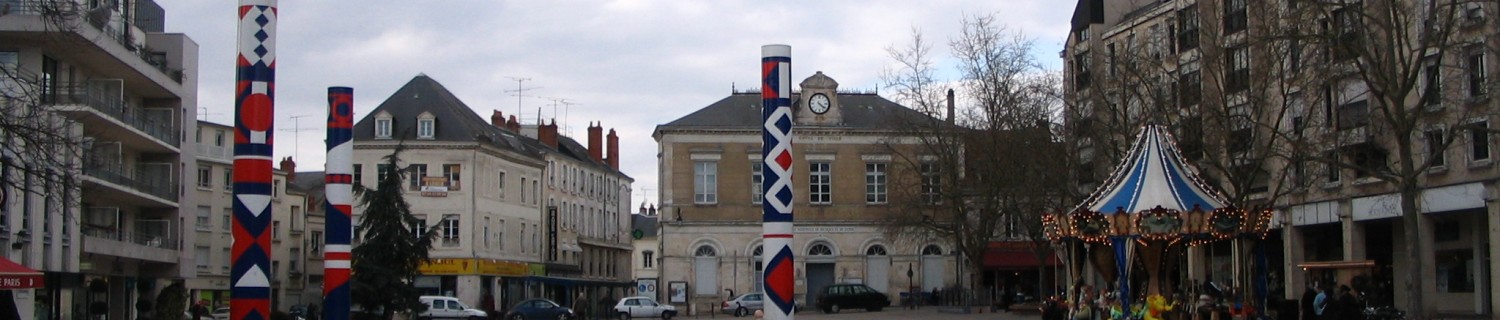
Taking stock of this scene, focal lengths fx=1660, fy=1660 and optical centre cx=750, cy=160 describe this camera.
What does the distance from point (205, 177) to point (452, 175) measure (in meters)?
10.6

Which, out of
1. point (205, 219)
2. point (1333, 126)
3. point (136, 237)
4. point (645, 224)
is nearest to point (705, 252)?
point (205, 219)

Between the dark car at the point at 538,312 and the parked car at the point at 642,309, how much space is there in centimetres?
356

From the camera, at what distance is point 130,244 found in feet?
152

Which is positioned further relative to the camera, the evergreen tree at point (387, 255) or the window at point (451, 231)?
the window at point (451, 231)

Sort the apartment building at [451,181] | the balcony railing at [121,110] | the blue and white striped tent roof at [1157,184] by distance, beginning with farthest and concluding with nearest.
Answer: the apartment building at [451,181], the balcony railing at [121,110], the blue and white striped tent roof at [1157,184]

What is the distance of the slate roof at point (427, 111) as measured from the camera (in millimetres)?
72500

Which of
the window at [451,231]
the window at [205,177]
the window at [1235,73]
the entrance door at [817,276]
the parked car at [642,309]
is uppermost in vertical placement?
the window at [1235,73]

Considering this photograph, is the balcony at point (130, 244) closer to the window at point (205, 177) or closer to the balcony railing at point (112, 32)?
the balcony railing at point (112, 32)

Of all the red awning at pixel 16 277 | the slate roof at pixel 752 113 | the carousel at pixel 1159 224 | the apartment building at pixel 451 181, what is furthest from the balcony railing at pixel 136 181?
the slate roof at pixel 752 113

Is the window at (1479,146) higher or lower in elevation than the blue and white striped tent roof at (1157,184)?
higher

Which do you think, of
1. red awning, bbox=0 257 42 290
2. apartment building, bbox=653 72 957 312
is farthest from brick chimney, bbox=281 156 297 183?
red awning, bbox=0 257 42 290

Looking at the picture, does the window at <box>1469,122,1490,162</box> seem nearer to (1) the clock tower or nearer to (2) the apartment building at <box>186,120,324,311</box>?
(1) the clock tower

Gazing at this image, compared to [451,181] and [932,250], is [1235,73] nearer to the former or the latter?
[932,250]

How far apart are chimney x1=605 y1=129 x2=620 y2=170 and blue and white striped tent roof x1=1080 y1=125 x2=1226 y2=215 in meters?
66.8
